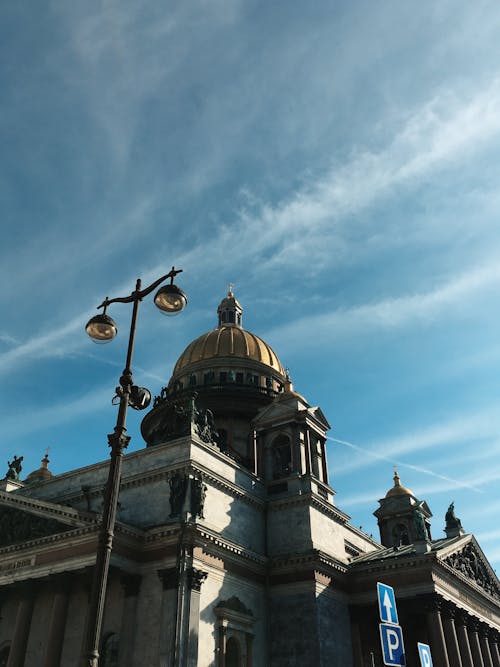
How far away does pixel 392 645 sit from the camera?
402 inches

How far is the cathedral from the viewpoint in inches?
1086

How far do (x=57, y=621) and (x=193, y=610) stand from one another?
5.94 meters

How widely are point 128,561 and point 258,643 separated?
8181 millimetres

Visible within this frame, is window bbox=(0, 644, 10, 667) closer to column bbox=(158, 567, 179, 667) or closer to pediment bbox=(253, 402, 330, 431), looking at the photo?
column bbox=(158, 567, 179, 667)

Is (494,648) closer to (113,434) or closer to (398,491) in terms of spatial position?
→ (398,491)

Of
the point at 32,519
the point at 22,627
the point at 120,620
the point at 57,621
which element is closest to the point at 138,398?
the point at 57,621

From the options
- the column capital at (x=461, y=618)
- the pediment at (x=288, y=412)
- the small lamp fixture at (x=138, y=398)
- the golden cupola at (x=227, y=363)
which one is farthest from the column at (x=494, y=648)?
the small lamp fixture at (x=138, y=398)

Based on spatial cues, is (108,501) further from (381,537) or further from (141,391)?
(381,537)

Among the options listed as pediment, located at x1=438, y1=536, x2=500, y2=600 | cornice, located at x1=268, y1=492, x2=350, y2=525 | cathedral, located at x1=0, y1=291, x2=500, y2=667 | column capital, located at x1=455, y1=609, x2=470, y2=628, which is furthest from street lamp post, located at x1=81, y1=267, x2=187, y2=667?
column capital, located at x1=455, y1=609, x2=470, y2=628

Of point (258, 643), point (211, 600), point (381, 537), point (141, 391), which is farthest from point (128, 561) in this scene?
point (381, 537)

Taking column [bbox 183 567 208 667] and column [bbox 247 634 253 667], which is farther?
column [bbox 247 634 253 667]

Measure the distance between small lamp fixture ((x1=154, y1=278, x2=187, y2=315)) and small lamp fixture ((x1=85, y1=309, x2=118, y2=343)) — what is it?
125 cm

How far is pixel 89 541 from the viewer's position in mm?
27688

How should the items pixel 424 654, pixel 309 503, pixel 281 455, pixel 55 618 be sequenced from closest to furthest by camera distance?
pixel 424 654 < pixel 55 618 < pixel 309 503 < pixel 281 455
